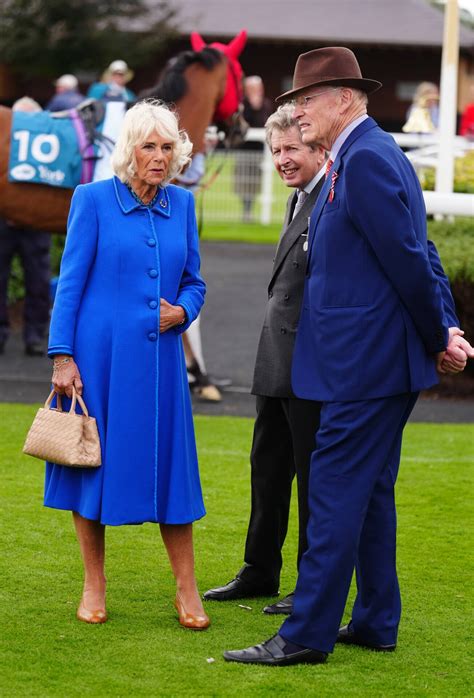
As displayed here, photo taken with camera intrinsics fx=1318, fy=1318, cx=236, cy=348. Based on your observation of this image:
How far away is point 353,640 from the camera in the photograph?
447 cm

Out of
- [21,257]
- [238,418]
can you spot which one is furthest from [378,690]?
[21,257]

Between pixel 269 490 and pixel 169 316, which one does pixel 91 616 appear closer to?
pixel 269 490

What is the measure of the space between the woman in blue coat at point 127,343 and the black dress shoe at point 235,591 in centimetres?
40

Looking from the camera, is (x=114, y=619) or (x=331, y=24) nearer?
(x=114, y=619)

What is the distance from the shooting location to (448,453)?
302 inches

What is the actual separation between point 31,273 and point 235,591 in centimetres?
579

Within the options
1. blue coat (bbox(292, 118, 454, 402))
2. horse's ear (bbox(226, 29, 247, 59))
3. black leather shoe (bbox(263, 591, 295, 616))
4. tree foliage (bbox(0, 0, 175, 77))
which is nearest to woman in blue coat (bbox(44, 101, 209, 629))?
black leather shoe (bbox(263, 591, 295, 616))

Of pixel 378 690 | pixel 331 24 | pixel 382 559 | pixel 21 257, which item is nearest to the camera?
pixel 378 690

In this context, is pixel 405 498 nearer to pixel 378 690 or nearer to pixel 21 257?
pixel 378 690

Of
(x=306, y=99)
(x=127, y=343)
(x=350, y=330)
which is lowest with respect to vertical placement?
(x=127, y=343)

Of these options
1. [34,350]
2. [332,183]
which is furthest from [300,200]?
[34,350]

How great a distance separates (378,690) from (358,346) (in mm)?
1061

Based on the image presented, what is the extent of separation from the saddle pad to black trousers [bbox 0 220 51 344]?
1.11m

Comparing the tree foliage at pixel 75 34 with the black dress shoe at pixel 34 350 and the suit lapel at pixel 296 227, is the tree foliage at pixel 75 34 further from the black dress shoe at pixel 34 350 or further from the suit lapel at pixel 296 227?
the suit lapel at pixel 296 227
